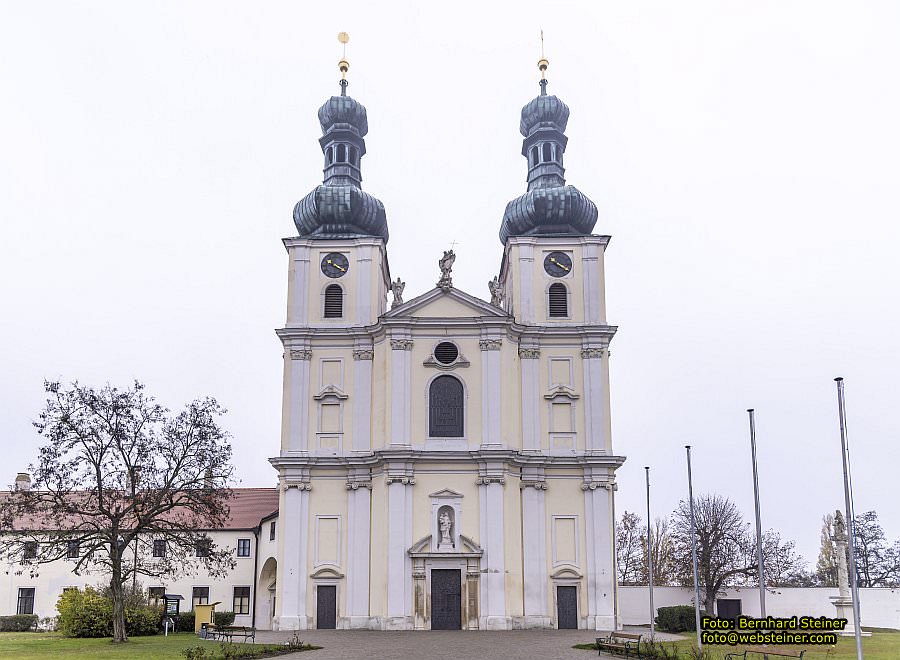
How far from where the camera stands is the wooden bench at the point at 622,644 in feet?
82.1

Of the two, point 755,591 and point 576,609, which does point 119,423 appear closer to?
point 576,609

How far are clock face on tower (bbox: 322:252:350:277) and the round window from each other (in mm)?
5501

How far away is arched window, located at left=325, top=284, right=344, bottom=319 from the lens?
143ft

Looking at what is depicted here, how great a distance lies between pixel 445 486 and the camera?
4016 cm

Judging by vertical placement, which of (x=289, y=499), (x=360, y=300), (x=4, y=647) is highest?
(x=360, y=300)

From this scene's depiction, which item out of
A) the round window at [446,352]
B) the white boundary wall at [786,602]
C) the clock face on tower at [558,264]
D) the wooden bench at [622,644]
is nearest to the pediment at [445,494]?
the round window at [446,352]

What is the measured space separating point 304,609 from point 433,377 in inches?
406

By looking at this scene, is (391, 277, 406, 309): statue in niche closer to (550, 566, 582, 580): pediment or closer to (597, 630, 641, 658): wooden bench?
(550, 566, 582, 580): pediment

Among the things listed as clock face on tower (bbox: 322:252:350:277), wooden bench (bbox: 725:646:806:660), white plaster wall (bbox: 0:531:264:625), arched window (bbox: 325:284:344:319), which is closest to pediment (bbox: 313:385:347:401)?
arched window (bbox: 325:284:344:319)

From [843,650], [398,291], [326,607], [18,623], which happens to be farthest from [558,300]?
[18,623]

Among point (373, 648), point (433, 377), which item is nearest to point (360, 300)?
point (433, 377)

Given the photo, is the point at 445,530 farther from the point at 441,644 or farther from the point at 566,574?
the point at 441,644

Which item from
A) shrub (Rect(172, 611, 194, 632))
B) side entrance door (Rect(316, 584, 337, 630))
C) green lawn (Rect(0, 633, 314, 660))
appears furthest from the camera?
shrub (Rect(172, 611, 194, 632))

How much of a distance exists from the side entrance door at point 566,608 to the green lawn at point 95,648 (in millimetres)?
14016
